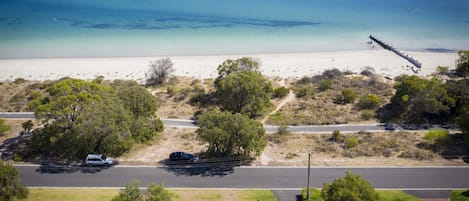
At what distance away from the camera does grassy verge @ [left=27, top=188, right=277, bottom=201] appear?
30.2 metres

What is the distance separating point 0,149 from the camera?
39344mm

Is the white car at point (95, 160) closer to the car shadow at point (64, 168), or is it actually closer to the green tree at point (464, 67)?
the car shadow at point (64, 168)

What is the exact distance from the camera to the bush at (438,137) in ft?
131

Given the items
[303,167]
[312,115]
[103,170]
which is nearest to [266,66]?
[312,115]

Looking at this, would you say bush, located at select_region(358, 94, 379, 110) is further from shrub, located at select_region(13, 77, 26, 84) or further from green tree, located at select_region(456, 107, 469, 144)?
shrub, located at select_region(13, 77, 26, 84)

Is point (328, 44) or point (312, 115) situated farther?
point (328, 44)

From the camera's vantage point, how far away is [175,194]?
1217 inches

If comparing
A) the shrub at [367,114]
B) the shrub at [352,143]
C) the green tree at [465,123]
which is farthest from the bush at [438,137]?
the shrub at [352,143]

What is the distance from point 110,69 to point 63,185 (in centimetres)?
4511

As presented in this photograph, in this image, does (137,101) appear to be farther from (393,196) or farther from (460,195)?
(460,195)

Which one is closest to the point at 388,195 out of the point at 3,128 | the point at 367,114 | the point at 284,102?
the point at 367,114

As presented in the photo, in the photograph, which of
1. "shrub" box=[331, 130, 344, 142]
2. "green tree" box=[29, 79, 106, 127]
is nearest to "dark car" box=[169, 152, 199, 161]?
"green tree" box=[29, 79, 106, 127]

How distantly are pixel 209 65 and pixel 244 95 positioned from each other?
30678mm

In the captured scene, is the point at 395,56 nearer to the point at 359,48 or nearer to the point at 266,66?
the point at 359,48
